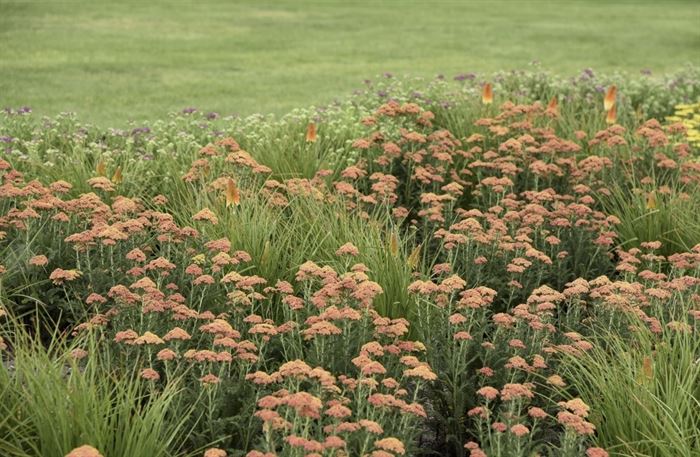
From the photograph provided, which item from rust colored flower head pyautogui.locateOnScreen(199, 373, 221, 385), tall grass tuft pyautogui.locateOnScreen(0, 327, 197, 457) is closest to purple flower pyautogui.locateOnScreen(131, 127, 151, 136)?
tall grass tuft pyautogui.locateOnScreen(0, 327, 197, 457)

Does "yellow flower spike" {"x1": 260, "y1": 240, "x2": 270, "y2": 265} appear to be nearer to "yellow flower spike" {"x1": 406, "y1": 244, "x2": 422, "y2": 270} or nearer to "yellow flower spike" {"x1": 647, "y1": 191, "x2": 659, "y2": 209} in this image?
"yellow flower spike" {"x1": 406, "y1": 244, "x2": 422, "y2": 270}

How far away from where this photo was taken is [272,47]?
64.2 feet

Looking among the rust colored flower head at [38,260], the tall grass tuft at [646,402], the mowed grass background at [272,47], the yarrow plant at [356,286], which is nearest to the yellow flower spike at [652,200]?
the yarrow plant at [356,286]

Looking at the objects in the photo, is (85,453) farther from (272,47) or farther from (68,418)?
(272,47)

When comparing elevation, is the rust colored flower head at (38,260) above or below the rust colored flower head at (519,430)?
above

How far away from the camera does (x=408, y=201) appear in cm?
770

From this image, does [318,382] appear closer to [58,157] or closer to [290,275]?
[290,275]

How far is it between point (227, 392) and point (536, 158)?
13.5 feet

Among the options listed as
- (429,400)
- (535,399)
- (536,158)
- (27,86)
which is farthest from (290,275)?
(27,86)

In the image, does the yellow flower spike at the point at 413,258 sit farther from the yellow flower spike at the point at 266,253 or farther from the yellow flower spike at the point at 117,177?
the yellow flower spike at the point at 117,177

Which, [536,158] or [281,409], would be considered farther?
[536,158]

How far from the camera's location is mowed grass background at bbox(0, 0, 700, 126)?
14.6 metres

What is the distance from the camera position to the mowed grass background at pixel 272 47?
48.0 ft

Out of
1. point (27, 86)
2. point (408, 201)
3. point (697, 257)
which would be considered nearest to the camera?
point (697, 257)
